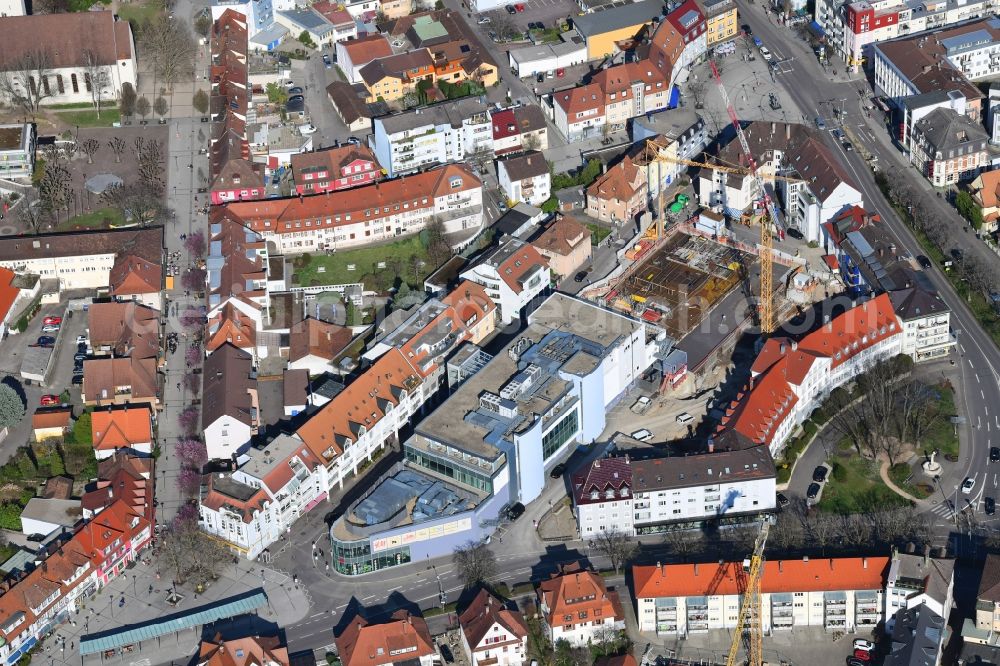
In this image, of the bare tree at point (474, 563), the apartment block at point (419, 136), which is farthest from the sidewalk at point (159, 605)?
the apartment block at point (419, 136)

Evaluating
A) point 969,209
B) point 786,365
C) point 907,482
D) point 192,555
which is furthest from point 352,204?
point 907,482

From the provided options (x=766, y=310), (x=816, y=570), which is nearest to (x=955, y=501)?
(x=816, y=570)

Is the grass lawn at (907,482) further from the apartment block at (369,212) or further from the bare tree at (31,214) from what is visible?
the bare tree at (31,214)

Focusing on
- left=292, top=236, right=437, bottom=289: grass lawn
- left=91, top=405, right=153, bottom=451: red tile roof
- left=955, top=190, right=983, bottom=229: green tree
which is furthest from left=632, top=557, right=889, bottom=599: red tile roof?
left=955, top=190, right=983, bottom=229: green tree

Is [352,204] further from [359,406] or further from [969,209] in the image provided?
[969,209]

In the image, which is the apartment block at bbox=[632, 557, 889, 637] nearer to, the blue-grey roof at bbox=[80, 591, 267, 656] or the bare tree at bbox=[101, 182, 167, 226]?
the blue-grey roof at bbox=[80, 591, 267, 656]

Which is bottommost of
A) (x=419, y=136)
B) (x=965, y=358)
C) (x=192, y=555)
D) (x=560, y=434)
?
(x=192, y=555)
